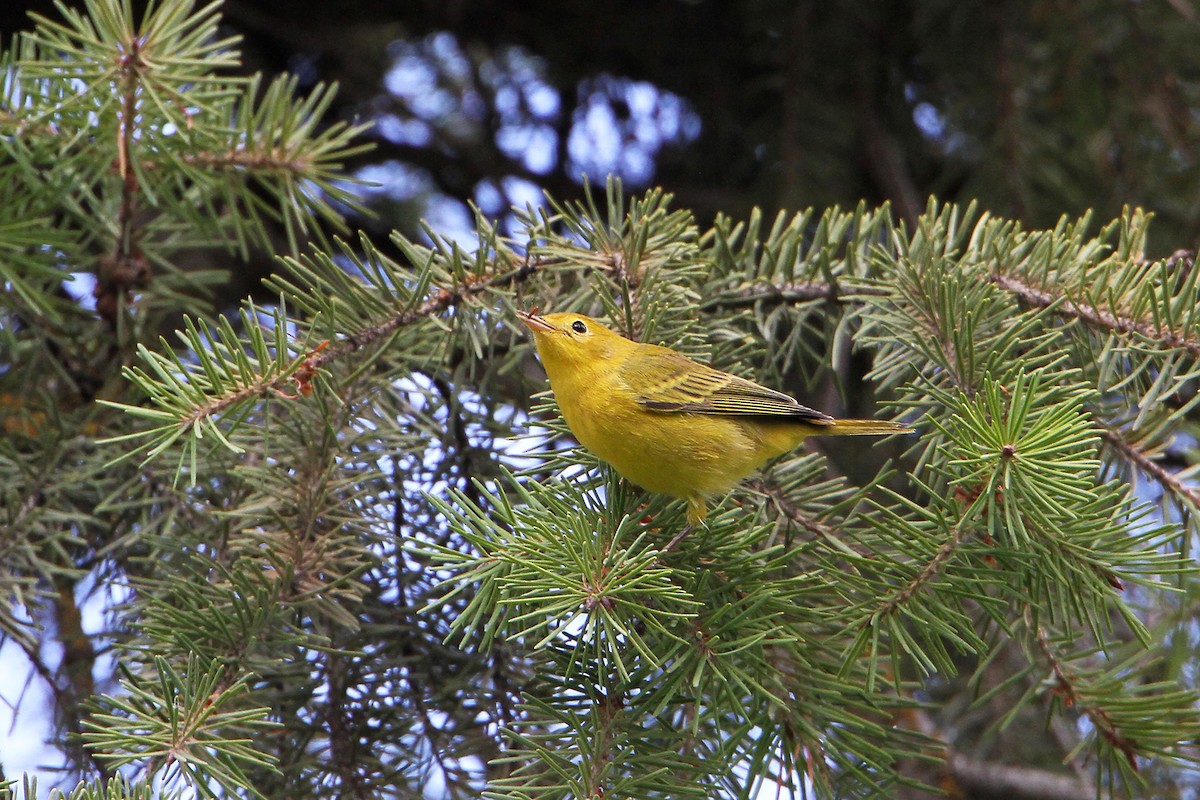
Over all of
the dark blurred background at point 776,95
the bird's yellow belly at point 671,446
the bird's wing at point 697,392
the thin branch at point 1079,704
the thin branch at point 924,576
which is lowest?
the thin branch at point 1079,704

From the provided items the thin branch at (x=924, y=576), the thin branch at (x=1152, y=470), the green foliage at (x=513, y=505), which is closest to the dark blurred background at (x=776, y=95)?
the green foliage at (x=513, y=505)

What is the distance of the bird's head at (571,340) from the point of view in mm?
2531

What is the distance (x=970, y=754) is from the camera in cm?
399

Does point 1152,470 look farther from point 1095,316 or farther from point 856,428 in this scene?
point 856,428

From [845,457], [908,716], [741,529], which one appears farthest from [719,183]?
[741,529]

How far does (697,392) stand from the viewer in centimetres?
275

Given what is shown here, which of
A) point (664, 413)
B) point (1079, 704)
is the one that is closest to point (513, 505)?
point (664, 413)

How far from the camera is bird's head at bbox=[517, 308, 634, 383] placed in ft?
8.30

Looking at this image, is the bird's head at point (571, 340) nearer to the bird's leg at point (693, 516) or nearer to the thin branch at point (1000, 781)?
the bird's leg at point (693, 516)

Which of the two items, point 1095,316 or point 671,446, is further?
point 671,446

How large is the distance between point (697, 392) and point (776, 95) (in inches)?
80.0

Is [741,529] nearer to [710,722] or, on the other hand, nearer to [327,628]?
[710,722]

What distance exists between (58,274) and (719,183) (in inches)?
105

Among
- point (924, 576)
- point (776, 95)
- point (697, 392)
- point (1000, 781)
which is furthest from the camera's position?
point (776, 95)
